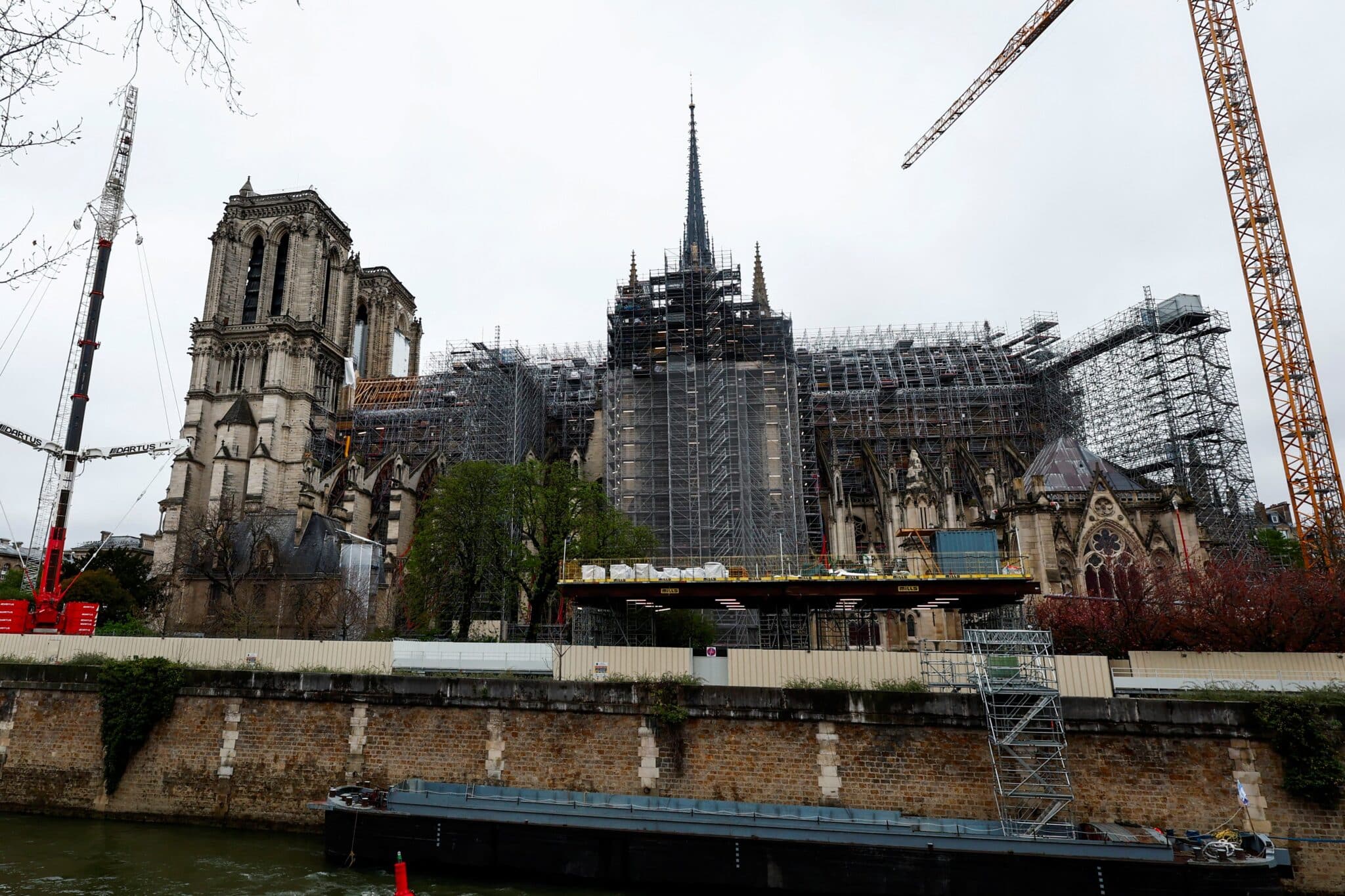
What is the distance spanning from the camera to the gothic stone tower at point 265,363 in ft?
144

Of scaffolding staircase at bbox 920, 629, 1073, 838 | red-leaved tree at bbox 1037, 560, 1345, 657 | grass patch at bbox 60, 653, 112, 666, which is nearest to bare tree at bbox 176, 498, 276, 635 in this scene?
grass patch at bbox 60, 653, 112, 666

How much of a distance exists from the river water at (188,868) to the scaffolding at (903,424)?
24187mm

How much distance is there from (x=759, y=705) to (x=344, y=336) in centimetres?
5011

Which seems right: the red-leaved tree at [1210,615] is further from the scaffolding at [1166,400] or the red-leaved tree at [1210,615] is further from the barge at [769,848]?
the scaffolding at [1166,400]

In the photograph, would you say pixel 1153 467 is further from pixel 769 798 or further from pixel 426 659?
pixel 426 659

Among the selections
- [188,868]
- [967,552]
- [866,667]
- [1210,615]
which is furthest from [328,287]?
[1210,615]

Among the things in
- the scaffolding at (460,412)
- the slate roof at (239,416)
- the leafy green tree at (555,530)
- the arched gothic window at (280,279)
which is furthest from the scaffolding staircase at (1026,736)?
the arched gothic window at (280,279)

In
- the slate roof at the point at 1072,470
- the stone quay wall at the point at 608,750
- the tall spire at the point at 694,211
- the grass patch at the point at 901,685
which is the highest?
the tall spire at the point at 694,211

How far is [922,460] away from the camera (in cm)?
3622

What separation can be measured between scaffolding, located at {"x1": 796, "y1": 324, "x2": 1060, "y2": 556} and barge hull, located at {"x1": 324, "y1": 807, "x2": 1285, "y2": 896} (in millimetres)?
21781

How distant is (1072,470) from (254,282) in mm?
49586

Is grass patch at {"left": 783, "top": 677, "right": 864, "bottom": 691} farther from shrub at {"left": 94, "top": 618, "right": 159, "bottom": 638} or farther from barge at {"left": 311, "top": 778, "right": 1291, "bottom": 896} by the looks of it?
shrub at {"left": 94, "top": 618, "right": 159, "bottom": 638}

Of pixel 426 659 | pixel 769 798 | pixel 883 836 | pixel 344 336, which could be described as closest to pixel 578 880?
pixel 769 798

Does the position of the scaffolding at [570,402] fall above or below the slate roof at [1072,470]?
above
